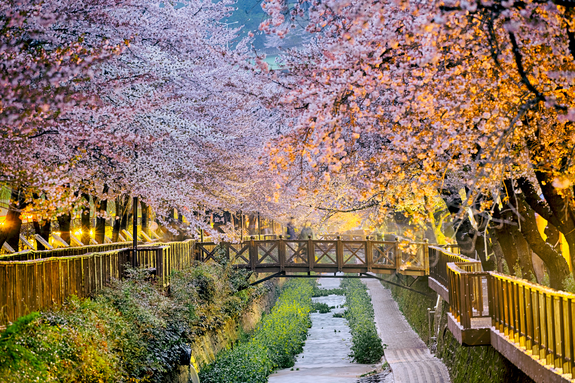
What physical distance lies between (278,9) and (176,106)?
348 inches

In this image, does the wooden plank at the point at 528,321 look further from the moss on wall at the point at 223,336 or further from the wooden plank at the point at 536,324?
the moss on wall at the point at 223,336

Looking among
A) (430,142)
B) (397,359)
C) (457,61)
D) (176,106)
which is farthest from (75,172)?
(397,359)

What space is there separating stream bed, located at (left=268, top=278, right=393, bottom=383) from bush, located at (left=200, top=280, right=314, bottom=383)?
1.81 ft

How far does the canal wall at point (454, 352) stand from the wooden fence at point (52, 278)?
26.8 feet

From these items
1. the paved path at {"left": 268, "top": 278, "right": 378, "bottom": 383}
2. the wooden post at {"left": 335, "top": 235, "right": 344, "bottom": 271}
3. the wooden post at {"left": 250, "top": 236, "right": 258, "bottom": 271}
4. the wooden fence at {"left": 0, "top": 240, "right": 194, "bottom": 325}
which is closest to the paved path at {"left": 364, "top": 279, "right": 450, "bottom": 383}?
the paved path at {"left": 268, "top": 278, "right": 378, "bottom": 383}

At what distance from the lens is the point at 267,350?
947 inches

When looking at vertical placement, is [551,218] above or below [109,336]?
above

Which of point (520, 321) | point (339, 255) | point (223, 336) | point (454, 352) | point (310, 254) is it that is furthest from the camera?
point (310, 254)

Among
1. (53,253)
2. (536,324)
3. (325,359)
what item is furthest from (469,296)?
(325,359)

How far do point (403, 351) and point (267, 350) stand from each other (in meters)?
5.69

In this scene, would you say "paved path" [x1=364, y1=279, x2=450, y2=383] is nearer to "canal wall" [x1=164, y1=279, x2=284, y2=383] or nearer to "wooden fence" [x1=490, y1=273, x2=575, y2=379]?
"canal wall" [x1=164, y1=279, x2=284, y2=383]

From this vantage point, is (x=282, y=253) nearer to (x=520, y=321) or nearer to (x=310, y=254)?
(x=310, y=254)

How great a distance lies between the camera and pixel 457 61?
802cm

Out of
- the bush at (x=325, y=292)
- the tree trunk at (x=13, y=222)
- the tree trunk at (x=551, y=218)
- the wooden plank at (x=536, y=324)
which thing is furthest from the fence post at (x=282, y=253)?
the bush at (x=325, y=292)
